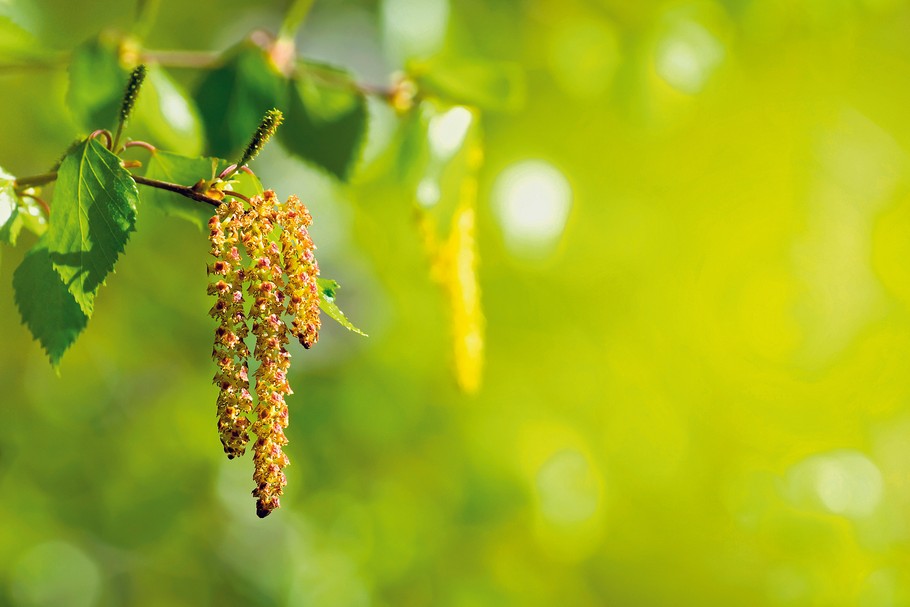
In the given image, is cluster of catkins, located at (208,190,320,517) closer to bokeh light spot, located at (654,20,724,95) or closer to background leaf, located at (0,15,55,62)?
background leaf, located at (0,15,55,62)

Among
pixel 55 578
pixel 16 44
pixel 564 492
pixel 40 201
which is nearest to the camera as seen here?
pixel 40 201

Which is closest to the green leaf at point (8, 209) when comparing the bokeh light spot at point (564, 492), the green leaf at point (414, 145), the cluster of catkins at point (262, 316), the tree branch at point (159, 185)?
the tree branch at point (159, 185)

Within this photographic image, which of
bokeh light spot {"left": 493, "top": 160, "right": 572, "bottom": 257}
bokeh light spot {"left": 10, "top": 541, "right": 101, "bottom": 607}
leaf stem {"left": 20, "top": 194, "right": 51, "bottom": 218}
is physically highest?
bokeh light spot {"left": 493, "top": 160, "right": 572, "bottom": 257}

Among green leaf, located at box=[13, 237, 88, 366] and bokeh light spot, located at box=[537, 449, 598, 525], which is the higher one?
bokeh light spot, located at box=[537, 449, 598, 525]

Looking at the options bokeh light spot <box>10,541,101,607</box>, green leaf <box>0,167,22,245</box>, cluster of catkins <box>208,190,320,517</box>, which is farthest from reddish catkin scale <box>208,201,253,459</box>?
bokeh light spot <box>10,541,101,607</box>

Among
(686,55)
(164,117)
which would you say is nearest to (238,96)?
(164,117)

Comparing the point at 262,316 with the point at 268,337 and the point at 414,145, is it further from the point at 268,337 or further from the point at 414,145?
the point at 414,145

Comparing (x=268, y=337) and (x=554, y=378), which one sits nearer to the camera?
(x=268, y=337)
